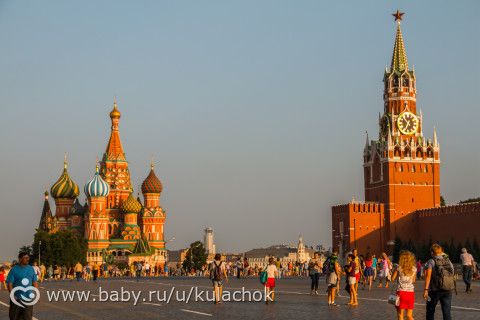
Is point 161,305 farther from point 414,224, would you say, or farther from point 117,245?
point 117,245

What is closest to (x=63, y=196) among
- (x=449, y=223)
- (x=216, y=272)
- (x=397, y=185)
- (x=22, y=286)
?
(x=397, y=185)

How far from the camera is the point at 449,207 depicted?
306 feet

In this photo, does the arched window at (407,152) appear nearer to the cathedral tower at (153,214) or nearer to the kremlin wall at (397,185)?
the kremlin wall at (397,185)

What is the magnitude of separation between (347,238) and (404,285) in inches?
3373

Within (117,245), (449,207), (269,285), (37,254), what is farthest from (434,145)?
(269,285)

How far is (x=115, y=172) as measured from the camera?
113 metres

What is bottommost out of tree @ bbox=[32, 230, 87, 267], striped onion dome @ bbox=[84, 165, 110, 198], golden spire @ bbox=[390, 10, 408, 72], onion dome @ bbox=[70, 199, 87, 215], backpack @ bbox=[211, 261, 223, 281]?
backpack @ bbox=[211, 261, 223, 281]

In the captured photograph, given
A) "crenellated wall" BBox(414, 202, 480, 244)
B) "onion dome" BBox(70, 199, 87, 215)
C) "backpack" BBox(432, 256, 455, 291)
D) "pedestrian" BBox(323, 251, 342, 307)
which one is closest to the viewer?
"backpack" BBox(432, 256, 455, 291)

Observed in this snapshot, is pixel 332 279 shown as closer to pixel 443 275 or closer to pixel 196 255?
pixel 443 275

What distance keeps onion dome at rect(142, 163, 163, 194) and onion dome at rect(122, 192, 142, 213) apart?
11.4 ft

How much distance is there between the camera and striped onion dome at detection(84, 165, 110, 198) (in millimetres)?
107000

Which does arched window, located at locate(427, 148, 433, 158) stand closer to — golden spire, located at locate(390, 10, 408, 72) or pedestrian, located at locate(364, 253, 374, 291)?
golden spire, located at locate(390, 10, 408, 72)

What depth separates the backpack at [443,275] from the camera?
45.6 ft

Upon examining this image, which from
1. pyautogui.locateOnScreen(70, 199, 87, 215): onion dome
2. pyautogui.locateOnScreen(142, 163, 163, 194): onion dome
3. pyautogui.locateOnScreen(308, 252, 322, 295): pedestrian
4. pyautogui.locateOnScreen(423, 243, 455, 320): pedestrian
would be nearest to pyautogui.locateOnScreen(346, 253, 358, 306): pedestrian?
pyautogui.locateOnScreen(308, 252, 322, 295): pedestrian
